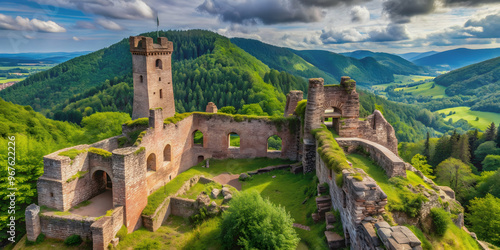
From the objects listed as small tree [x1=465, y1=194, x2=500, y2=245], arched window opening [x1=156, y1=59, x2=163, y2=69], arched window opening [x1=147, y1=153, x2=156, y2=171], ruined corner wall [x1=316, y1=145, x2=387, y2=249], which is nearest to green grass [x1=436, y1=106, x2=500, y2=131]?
small tree [x1=465, y1=194, x2=500, y2=245]

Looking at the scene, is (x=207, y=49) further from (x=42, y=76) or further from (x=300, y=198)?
(x=300, y=198)

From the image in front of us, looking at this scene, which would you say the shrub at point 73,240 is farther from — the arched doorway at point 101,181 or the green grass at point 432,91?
the green grass at point 432,91

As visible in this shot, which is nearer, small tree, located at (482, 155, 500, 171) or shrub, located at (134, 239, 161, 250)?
shrub, located at (134, 239, 161, 250)

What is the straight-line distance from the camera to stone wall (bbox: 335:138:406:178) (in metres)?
16.1

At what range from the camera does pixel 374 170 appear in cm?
1764

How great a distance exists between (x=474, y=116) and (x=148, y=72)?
134 metres

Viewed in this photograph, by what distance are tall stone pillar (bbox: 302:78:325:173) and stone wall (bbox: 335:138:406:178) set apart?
9.92ft

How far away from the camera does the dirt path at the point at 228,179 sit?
26.5 meters

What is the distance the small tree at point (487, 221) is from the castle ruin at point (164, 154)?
985 cm

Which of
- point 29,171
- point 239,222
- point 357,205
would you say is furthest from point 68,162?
point 357,205

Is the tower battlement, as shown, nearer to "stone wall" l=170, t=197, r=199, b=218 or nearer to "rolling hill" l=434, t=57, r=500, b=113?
"stone wall" l=170, t=197, r=199, b=218

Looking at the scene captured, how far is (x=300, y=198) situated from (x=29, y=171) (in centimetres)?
1889

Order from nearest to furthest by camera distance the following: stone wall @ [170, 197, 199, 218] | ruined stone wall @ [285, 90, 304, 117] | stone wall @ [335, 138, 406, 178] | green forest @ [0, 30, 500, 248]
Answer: stone wall @ [335, 138, 406, 178], stone wall @ [170, 197, 199, 218], ruined stone wall @ [285, 90, 304, 117], green forest @ [0, 30, 500, 248]

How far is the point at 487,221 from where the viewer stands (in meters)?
26.3
